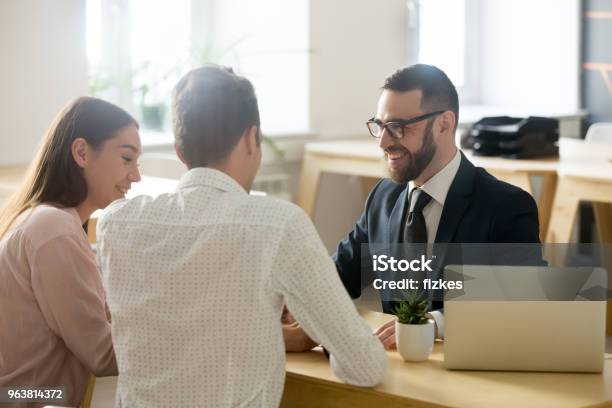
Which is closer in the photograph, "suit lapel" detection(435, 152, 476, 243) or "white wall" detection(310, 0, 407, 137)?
"suit lapel" detection(435, 152, 476, 243)

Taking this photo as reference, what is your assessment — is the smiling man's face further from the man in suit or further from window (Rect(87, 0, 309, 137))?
window (Rect(87, 0, 309, 137))

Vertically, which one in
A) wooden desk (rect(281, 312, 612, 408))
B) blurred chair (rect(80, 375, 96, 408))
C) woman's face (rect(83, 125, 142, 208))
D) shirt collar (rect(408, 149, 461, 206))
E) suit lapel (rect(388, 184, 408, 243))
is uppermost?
woman's face (rect(83, 125, 142, 208))

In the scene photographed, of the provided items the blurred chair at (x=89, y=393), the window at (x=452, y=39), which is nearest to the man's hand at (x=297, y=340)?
the blurred chair at (x=89, y=393)

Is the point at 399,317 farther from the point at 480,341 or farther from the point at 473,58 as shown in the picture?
the point at 473,58

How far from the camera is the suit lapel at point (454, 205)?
8.66 feet

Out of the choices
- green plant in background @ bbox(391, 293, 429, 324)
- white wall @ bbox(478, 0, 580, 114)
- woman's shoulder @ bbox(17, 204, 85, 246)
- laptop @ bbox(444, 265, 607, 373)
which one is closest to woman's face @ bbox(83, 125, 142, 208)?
woman's shoulder @ bbox(17, 204, 85, 246)

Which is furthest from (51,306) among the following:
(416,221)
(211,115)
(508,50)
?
(508,50)

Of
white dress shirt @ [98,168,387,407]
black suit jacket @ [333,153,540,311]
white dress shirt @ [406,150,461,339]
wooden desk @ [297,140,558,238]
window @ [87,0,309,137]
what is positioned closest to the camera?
white dress shirt @ [98,168,387,407]

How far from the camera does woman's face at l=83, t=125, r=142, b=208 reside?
241 centimetres

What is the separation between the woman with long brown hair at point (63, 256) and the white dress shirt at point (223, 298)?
0.35 metres

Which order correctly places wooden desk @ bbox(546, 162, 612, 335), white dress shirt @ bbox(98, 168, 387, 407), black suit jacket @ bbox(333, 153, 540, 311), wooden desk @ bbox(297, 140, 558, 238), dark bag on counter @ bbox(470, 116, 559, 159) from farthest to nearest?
1. dark bag on counter @ bbox(470, 116, 559, 159)
2. wooden desk @ bbox(297, 140, 558, 238)
3. wooden desk @ bbox(546, 162, 612, 335)
4. black suit jacket @ bbox(333, 153, 540, 311)
5. white dress shirt @ bbox(98, 168, 387, 407)

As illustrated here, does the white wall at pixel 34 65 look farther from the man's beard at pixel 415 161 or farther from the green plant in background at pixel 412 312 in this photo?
the green plant in background at pixel 412 312

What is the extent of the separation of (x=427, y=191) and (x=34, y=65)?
216cm

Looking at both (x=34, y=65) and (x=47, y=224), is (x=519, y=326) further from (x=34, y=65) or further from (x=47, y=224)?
(x=34, y=65)
